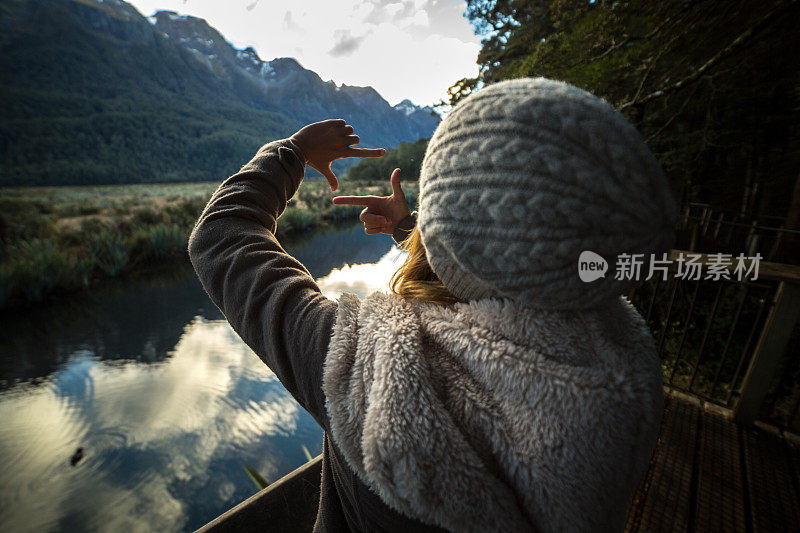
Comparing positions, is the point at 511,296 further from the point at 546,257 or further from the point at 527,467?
the point at 527,467

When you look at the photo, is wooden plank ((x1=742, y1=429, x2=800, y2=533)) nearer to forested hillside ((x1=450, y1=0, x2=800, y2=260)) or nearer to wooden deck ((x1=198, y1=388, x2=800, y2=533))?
wooden deck ((x1=198, y1=388, x2=800, y2=533))

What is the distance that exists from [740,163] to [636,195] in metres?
6.07

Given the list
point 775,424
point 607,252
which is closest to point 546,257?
point 607,252

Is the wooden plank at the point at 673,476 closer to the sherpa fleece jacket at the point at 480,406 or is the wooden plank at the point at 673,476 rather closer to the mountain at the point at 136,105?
the sherpa fleece jacket at the point at 480,406

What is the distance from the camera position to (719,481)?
1.54 metres

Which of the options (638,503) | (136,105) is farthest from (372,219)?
(136,105)

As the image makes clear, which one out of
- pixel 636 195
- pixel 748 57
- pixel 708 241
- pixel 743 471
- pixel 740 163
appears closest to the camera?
pixel 636 195

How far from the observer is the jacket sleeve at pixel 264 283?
0.54 meters

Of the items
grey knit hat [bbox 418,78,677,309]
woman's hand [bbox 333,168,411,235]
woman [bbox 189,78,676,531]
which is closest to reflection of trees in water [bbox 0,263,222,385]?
woman's hand [bbox 333,168,411,235]

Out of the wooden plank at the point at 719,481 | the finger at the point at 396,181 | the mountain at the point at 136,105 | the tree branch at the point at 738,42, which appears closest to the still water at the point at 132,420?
the finger at the point at 396,181

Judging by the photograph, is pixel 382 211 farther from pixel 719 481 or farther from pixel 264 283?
pixel 719 481

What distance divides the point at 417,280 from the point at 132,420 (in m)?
2.52

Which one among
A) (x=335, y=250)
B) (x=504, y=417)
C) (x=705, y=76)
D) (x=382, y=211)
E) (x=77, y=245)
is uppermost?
(x=705, y=76)

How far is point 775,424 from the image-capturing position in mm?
1962
